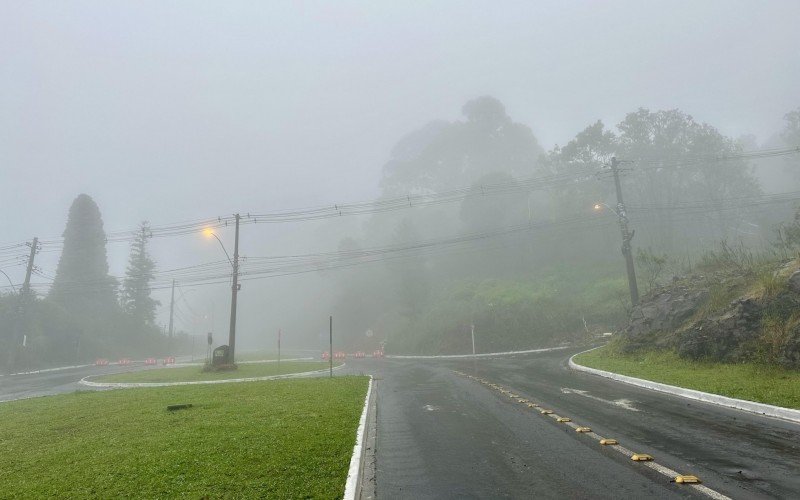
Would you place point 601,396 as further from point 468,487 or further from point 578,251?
point 578,251

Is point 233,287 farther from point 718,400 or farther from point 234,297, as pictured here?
point 718,400

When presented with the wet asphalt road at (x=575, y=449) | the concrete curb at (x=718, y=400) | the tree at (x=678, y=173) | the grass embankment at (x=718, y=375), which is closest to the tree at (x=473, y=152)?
the tree at (x=678, y=173)

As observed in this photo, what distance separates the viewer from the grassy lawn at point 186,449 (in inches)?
211

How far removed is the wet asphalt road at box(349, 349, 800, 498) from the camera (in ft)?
16.9

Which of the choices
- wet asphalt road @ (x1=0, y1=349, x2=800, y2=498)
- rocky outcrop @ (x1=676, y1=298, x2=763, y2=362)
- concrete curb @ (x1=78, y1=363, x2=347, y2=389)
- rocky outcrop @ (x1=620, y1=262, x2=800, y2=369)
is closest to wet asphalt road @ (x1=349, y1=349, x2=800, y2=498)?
wet asphalt road @ (x1=0, y1=349, x2=800, y2=498)

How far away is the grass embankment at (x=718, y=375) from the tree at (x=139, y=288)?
62.3 metres

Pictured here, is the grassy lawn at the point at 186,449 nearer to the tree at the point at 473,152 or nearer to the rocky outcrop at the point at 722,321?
the rocky outcrop at the point at 722,321

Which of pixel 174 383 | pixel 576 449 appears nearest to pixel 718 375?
pixel 576 449

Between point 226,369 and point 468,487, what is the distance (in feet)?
82.8

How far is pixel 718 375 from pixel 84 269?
222ft

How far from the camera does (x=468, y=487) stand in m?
5.29

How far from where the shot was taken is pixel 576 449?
265 inches

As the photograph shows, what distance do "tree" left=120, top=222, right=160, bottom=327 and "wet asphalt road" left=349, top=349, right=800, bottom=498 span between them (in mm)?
61965

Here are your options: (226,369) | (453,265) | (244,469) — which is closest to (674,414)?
(244,469)
